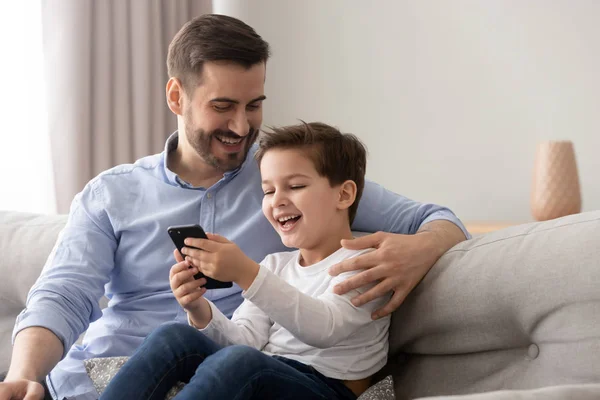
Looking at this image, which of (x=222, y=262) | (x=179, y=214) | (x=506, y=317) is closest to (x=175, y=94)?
(x=179, y=214)

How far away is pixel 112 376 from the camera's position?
141 centimetres

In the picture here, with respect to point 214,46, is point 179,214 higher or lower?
lower

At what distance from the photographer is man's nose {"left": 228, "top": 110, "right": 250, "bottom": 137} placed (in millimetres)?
1794

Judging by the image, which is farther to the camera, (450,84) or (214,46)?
(450,84)

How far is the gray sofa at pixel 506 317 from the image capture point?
4.08ft

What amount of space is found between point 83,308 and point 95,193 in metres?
0.30

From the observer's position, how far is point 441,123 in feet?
10.2

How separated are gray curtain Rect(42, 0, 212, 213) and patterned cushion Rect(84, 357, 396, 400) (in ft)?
5.83

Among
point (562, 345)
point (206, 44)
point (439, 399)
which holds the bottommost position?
point (562, 345)

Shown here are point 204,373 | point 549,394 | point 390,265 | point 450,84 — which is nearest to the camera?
point 549,394

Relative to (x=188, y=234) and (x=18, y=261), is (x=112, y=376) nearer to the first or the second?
(x=188, y=234)

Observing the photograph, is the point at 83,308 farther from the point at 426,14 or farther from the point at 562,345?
the point at 426,14

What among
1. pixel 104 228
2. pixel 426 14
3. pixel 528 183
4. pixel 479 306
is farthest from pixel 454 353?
pixel 426 14

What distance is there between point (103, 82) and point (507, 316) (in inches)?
90.1
